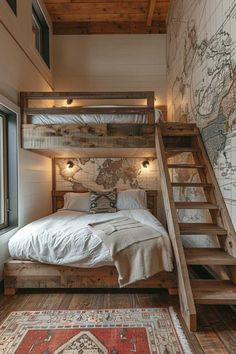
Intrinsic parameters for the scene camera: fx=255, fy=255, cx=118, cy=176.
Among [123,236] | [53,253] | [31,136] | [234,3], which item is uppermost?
[234,3]

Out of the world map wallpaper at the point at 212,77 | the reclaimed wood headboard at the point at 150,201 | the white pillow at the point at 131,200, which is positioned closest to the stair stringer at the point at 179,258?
the world map wallpaper at the point at 212,77

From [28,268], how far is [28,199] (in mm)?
1178

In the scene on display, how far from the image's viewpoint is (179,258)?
2.18 meters

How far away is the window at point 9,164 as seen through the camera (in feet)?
9.95

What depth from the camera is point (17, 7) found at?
3281mm

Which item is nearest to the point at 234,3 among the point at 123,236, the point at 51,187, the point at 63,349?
the point at 123,236

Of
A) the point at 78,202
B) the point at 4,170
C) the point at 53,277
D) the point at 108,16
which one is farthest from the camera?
the point at 108,16

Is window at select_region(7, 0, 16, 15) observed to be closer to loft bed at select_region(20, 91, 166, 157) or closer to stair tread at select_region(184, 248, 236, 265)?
loft bed at select_region(20, 91, 166, 157)

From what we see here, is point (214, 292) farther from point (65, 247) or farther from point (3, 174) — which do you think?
point (3, 174)

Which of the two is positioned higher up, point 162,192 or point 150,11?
point 150,11

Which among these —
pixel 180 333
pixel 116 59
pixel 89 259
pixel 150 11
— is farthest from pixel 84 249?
pixel 150 11

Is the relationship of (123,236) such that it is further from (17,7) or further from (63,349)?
(17,7)

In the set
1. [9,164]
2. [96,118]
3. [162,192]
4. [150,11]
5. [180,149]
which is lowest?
[162,192]

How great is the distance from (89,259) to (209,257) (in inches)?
43.6
